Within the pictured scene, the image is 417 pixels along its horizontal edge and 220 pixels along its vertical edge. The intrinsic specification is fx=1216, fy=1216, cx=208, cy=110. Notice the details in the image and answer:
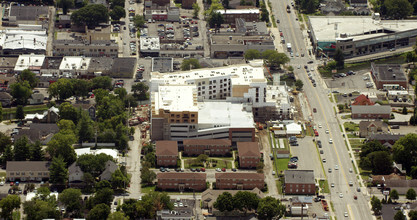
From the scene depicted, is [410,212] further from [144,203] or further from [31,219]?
[31,219]

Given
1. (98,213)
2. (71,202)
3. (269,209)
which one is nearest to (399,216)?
(269,209)

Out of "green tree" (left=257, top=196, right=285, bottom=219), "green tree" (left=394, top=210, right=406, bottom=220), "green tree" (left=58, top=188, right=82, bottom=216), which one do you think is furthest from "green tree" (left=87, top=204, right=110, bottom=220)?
"green tree" (left=394, top=210, right=406, bottom=220)

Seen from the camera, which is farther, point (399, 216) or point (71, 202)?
point (71, 202)

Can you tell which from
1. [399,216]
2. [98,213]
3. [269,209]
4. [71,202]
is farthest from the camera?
[71,202]

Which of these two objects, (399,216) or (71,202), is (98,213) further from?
(399,216)

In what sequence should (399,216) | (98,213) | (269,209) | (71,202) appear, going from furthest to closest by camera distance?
(71,202) < (269,209) < (399,216) < (98,213)

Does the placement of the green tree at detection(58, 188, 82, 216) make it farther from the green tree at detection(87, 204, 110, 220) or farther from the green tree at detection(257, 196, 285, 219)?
the green tree at detection(257, 196, 285, 219)
